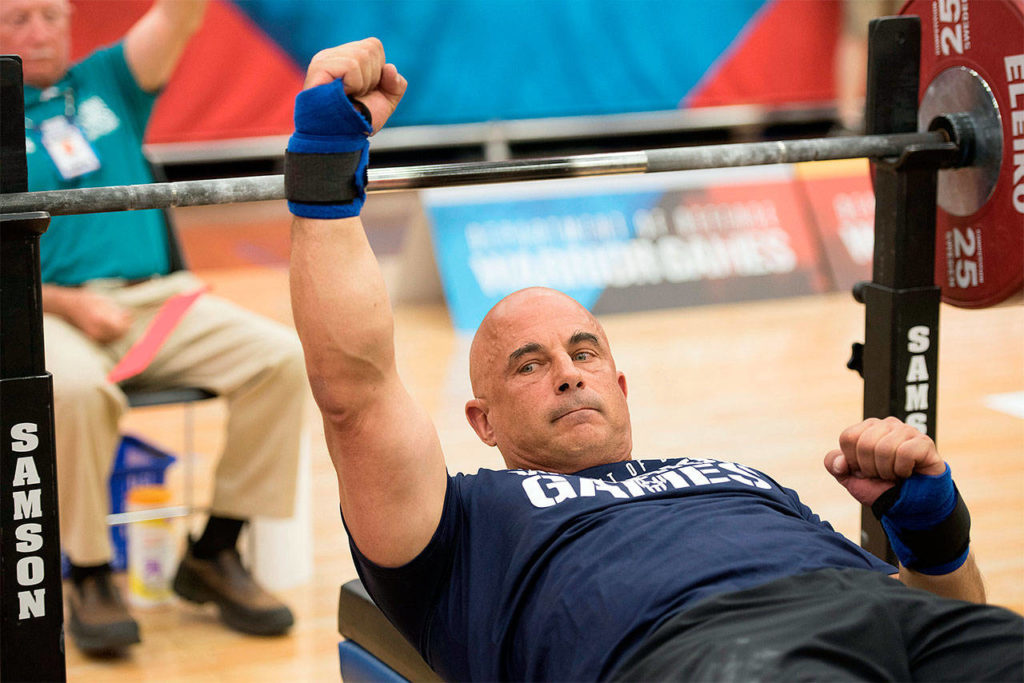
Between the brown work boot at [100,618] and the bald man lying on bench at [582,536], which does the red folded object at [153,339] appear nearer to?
the brown work boot at [100,618]

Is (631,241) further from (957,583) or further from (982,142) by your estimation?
(957,583)

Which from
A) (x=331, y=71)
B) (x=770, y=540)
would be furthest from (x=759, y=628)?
(x=331, y=71)

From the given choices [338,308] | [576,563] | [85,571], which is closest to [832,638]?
[576,563]

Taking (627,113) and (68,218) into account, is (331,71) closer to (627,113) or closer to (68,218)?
(68,218)

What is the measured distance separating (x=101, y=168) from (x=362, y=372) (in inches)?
67.7

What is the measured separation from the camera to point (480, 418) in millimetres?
1829

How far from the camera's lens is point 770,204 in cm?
587

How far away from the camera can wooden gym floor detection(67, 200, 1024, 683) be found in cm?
268

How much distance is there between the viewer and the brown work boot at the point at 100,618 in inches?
101

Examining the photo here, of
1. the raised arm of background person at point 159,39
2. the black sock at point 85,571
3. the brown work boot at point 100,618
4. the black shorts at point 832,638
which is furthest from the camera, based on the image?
the raised arm of background person at point 159,39

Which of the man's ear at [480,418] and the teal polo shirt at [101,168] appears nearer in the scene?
the man's ear at [480,418]

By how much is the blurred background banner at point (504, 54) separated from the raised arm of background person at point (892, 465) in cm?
450

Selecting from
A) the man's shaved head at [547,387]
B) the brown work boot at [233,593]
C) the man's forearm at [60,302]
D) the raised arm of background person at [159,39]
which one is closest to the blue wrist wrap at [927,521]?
the man's shaved head at [547,387]

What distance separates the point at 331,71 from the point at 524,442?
0.62 meters
